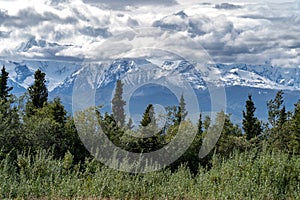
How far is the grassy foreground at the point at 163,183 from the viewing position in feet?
37.0

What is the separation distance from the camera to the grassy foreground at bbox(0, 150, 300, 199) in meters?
11.3

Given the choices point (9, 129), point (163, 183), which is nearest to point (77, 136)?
point (9, 129)

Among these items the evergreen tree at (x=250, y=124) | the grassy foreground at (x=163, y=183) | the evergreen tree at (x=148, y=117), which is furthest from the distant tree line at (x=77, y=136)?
the evergreen tree at (x=250, y=124)

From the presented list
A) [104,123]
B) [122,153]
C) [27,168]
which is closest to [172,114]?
[104,123]

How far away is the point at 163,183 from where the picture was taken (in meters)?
12.9

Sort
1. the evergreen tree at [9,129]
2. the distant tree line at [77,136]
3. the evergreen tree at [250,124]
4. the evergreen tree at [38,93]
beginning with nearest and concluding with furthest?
the evergreen tree at [9,129], the distant tree line at [77,136], the evergreen tree at [38,93], the evergreen tree at [250,124]

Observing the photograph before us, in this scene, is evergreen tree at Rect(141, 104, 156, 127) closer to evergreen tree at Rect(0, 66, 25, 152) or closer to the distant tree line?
the distant tree line

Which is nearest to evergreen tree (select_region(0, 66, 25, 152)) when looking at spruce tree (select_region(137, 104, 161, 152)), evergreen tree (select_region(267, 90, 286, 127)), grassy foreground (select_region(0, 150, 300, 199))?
spruce tree (select_region(137, 104, 161, 152))

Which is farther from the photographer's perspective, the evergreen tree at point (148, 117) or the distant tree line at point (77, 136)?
the evergreen tree at point (148, 117)

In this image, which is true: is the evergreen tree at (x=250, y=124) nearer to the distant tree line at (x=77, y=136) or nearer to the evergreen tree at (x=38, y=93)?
the distant tree line at (x=77, y=136)

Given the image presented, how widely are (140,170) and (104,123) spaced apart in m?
13.5

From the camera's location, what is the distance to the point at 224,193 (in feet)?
36.8

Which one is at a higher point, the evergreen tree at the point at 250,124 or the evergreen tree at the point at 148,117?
the evergreen tree at the point at 148,117

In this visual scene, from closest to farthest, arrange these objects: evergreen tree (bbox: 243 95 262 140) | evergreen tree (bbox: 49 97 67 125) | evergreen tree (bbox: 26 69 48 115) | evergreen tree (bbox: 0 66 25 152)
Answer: evergreen tree (bbox: 0 66 25 152) → evergreen tree (bbox: 49 97 67 125) → evergreen tree (bbox: 26 69 48 115) → evergreen tree (bbox: 243 95 262 140)
